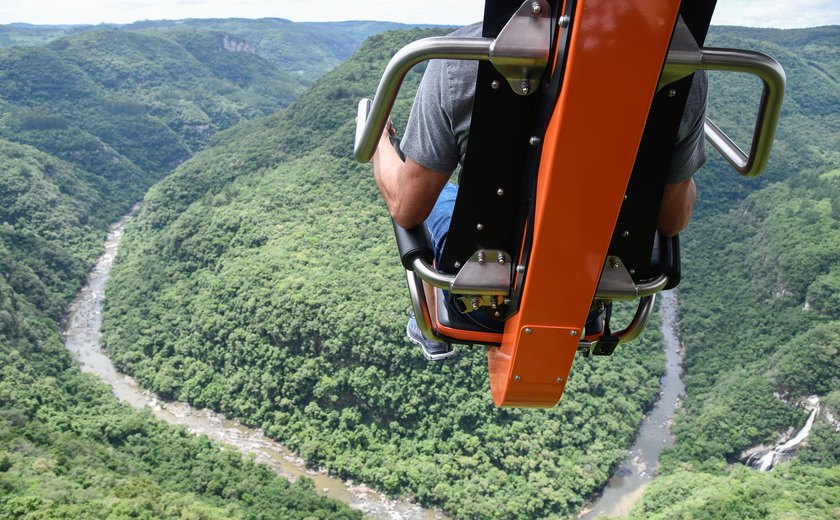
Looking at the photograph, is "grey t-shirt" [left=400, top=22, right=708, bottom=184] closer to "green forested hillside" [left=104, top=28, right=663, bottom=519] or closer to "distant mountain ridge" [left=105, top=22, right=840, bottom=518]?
"distant mountain ridge" [left=105, top=22, right=840, bottom=518]

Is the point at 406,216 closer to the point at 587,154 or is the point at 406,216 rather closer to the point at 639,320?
the point at 587,154

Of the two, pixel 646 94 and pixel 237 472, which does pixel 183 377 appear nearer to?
pixel 237 472

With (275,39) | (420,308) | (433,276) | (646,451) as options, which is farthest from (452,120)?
(275,39)

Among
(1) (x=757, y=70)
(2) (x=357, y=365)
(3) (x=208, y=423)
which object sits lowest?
(3) (x=208, y=423)

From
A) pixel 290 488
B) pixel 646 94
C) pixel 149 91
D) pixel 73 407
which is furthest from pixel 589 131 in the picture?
pixel 149 91

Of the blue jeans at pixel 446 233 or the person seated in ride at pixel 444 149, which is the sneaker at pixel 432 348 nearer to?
the blue jeans at pixel 446 233

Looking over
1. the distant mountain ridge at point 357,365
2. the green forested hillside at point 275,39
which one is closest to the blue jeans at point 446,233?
the distant mountain ridge at point 357,365

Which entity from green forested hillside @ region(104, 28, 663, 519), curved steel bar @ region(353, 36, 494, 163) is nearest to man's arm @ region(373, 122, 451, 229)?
curved steel bar @ region(353, 36, 494, 163)
